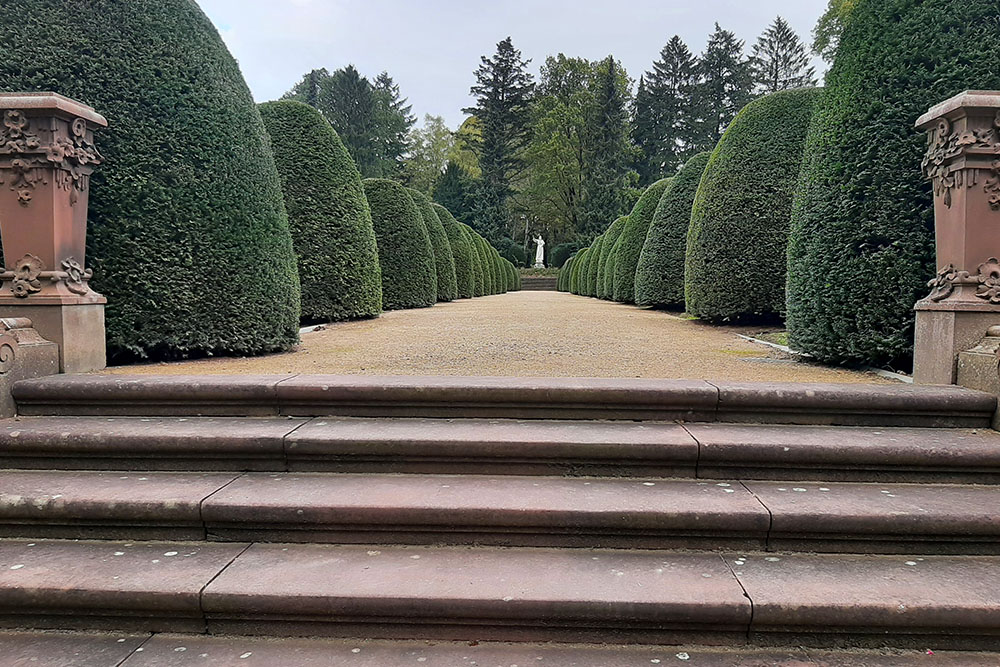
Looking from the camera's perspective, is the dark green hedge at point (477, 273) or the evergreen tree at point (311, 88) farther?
the evergreen tree at point (311, 88)

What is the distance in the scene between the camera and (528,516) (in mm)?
2174

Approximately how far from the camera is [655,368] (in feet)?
13.2

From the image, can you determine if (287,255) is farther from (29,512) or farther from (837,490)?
(837,490)

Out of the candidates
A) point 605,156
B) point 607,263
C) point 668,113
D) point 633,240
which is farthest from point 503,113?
point 633,240

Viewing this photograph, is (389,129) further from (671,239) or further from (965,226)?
(965,226)

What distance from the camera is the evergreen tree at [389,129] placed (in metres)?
53.1

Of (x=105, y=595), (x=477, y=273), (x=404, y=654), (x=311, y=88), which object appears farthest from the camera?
(x=311, y=88)

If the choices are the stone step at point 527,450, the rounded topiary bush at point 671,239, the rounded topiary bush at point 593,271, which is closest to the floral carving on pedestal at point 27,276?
the stone step at point 527,450

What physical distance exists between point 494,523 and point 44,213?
3327 mm

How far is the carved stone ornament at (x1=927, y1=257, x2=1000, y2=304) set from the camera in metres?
3.04

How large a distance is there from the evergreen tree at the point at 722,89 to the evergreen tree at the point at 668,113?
1.01 meters

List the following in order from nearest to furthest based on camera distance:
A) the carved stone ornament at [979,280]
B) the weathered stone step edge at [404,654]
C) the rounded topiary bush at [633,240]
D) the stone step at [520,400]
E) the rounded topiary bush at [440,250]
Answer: the weathered stone step edge at [404,654], the stone step at [520,400], the carved stone ornament at [979,280], the rounded topiary bush at [633,240], the rounded topiary bush at [440,250]

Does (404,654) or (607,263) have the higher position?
(607,263)

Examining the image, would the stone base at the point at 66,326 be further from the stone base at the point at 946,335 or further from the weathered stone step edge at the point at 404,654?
the stone base at the point at 946,335
